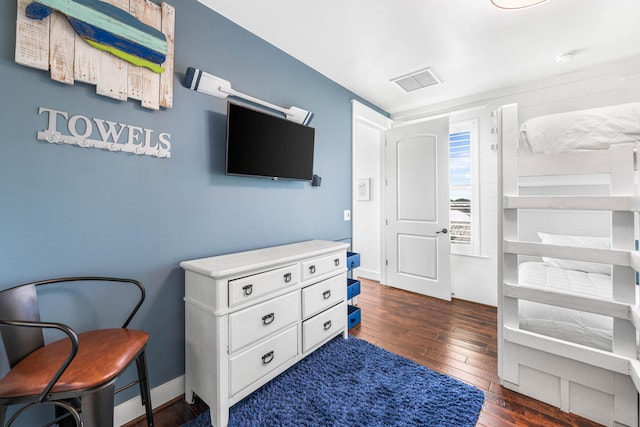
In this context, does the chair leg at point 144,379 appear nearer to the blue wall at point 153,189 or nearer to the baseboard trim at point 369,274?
the blue wall at point 153,189

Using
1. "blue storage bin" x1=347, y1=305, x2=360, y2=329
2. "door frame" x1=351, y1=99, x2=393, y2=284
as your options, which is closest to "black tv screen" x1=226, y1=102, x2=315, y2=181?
"door frame" x1=351, y1=99, x2=393, y2=284

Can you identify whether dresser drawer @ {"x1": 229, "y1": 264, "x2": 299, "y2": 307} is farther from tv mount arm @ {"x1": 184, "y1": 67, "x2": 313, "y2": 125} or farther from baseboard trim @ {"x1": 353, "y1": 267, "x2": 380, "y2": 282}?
baseboard trim @ {"x1": 353, "y1": 267, "x2": 380, "y2": 282}

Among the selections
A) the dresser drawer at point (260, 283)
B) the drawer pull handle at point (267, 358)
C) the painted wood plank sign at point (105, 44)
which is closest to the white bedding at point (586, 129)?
the dresser drawer at point (260, 283)

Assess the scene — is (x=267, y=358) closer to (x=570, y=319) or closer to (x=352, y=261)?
(x=352, y=261)

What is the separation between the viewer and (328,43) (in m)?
2.27

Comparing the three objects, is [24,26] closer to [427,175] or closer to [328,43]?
[328,43]

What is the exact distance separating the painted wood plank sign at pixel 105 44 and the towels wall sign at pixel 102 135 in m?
0.16

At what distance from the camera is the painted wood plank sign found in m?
1.20

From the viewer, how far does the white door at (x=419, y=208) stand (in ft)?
11.0

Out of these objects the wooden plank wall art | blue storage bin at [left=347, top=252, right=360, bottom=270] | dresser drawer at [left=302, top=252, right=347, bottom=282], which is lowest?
blue storage bin at [left=347, top=252, right=360, bottom=270]

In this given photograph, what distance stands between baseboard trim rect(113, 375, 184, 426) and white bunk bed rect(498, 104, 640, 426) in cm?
213

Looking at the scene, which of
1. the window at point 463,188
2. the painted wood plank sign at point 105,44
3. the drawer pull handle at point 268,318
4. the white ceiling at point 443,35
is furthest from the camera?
the window at point 463,188

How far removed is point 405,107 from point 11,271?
4.12m

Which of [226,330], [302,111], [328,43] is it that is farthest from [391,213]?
[226,330]
